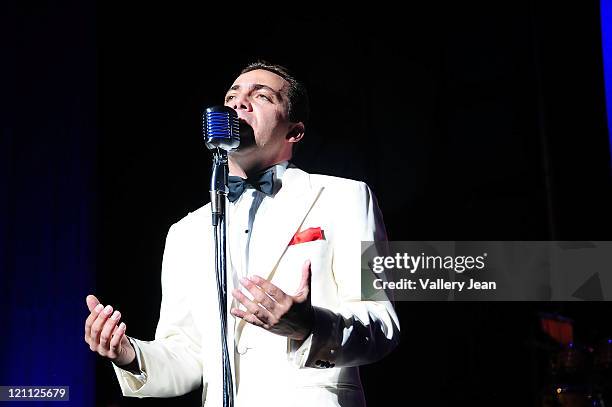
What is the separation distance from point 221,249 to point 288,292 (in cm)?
40

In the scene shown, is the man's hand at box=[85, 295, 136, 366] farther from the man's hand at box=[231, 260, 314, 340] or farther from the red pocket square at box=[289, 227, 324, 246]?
the red pocket square at box=[289, 227, 324, 246]

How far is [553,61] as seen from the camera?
352 centimetres

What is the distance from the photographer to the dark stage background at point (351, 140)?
310 cm

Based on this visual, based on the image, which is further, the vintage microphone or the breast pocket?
the breast pocket

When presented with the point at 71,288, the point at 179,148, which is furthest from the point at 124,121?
the point at 71,288

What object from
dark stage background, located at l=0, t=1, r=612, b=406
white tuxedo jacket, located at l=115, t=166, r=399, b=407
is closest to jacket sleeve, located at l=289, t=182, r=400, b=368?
white tuxedo jacket, located at l=115, t=166, r=399, b=407

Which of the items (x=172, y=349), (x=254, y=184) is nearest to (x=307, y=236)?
(x=254, y=184)

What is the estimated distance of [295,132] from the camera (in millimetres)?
2443

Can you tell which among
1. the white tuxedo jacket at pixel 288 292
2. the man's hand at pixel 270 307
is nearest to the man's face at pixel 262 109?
the white tuxedo jacket at pixel 288 292

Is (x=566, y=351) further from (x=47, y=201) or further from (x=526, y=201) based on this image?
(x=47, y=201)

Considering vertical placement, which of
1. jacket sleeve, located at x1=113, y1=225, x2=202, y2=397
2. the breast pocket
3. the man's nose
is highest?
the man's nose

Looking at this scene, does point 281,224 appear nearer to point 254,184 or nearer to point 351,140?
point 254,184

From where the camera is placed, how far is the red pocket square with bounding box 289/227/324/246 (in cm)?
209

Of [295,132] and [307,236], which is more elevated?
[295,132]
